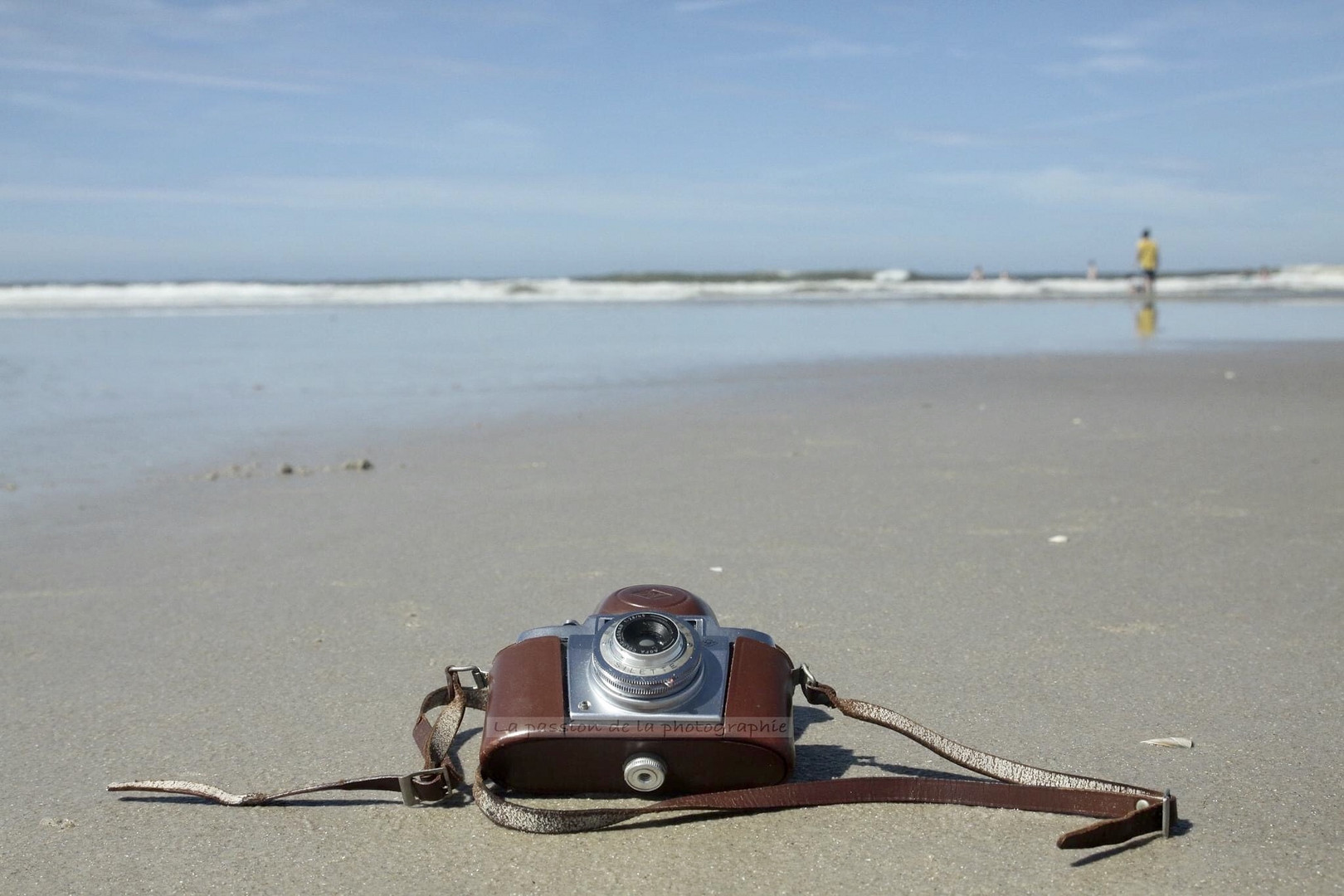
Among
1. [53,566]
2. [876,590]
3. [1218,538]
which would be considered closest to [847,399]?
[1218,538]

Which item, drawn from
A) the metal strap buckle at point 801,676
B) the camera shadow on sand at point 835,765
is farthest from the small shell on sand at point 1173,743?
the metal strap buckle at point 801,676

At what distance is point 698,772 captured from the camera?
2.23 meters

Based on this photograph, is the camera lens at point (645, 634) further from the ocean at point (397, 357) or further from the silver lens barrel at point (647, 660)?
the ocean at point (397, 357)

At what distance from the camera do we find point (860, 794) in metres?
2.31

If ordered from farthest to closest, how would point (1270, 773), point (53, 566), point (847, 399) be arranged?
1. point (847, 399)
2. point (53, 566)
3. point (1270, 773)

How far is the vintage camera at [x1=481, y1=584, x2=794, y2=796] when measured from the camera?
7.13 ft

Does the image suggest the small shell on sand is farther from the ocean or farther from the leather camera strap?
the ocean

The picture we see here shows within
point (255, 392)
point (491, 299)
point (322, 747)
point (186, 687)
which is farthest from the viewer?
point (491, 299)

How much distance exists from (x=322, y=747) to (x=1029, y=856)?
1482mm

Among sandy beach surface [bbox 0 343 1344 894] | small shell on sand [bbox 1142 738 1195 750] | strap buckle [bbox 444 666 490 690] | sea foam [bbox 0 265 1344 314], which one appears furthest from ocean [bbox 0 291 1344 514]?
small shell on sand [bbox 1142 738 1195 750]

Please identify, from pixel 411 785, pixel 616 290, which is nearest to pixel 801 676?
pixel 411 785

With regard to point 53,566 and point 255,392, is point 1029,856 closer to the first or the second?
point 53,566

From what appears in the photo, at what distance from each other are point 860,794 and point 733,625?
4.06 ft

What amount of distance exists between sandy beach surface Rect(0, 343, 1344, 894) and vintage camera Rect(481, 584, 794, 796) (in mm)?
114
